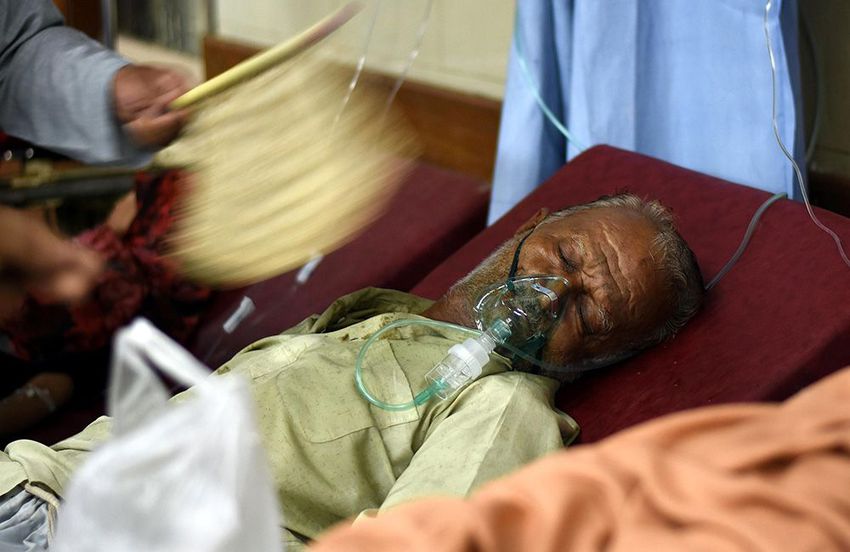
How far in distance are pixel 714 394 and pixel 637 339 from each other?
17 cm

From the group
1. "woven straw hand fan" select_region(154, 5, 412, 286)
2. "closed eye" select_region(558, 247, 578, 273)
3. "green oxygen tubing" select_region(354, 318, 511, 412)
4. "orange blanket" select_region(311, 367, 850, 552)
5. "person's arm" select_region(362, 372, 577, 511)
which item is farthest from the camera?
"woven straw hand fan" select_region(154, 5, 412, 286)

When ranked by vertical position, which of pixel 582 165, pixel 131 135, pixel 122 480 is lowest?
pixel 582 165

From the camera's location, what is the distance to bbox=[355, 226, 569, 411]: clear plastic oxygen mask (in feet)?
4.95

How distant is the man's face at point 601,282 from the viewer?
5.22ft

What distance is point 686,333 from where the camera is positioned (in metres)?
1.67

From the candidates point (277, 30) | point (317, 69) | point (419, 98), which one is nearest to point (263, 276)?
point (317, 69)

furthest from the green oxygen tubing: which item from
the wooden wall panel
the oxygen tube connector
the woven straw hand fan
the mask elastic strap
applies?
the wooden wall panel

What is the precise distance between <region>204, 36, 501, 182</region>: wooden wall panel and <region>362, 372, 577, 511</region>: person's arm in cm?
164

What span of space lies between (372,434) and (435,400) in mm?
113

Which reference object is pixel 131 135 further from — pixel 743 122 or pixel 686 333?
pixel 743 122

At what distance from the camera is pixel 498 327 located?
1.58 metres

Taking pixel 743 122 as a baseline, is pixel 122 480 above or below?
above

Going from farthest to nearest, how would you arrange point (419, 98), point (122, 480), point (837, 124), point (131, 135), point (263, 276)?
point (419, 98)
point (837, 124)
point (263, 276)
point (131, 135)
point (122, 480)

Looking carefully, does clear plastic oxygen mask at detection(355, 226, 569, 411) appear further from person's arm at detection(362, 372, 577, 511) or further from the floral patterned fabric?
the floral patterned fabric
